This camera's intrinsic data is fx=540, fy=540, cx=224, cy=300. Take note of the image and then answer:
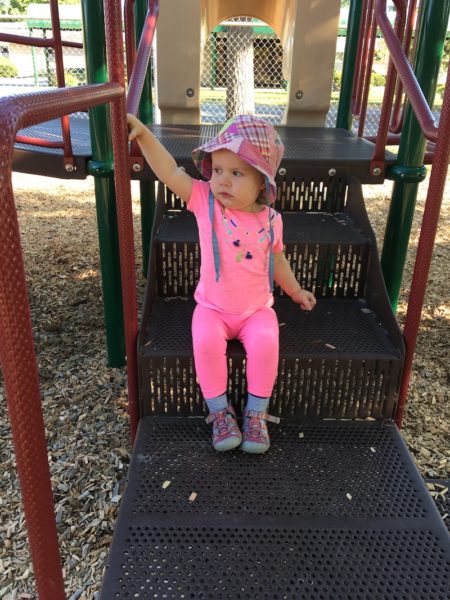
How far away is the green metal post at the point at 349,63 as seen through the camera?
371 cm

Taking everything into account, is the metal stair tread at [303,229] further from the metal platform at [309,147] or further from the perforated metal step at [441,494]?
the perforated metal step at [441,494]

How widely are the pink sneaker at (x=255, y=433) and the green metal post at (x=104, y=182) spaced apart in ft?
4.17

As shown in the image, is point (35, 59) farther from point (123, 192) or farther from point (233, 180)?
point (233, 180)

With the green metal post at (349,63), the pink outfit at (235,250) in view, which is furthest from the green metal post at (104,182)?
the green metal post at (349,63)

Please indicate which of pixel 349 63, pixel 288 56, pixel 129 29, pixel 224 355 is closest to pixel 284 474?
pixel 224 355

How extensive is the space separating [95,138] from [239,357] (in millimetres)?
1376

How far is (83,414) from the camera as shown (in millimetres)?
2697

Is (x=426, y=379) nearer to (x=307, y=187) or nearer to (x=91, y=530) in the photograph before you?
(x=307, y=187)

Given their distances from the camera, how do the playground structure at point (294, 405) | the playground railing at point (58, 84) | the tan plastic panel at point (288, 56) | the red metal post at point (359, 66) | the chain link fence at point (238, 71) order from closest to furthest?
the playground structure at point (294, 405) < the playground railing at point (58, 84) < the red metal post at point (359, 66) < the tan plastic panel at point (288, 56) < the chain link fence at point (238, 71)

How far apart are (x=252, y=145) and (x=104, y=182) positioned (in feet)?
3.77

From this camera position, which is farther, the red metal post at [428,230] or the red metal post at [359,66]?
the red metal post at [359,66]

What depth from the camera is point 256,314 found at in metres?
1.99

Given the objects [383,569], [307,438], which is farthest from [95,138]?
[383,569]

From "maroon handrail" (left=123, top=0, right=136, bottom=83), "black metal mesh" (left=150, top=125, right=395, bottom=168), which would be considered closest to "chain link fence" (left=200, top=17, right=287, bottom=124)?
"black metal mesh" (left=150, top=125, right=395, bottom=168)
